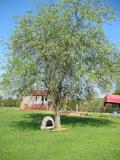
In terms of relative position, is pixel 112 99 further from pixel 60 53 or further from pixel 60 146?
pixel 60 146

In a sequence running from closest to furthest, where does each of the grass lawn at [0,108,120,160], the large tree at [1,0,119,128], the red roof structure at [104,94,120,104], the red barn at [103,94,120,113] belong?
1. the grass lawn at [0,108,120,160]
2. the large tree at [1,0,119,128]
3. the red barn at [103,94,120,113]
4. the red roof structure at [104,94,120,104]

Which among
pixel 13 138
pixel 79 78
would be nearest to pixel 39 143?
pixel 13 138

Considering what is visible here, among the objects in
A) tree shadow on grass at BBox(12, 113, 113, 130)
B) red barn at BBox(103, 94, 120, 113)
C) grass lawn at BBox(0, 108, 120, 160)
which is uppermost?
red barn at BBox(103, 94, 120, 113)

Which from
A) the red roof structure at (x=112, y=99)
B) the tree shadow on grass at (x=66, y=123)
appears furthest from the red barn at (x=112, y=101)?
the tree shadow on grass at (x=66, y=123)

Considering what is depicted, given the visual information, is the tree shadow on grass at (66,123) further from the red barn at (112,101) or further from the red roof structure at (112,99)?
the red roof structure at (112,99)

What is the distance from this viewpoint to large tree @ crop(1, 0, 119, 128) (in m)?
27.2

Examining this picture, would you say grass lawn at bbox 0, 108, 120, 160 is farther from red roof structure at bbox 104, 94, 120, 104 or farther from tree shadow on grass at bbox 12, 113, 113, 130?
red roof structure at bbox 104, 94, 120, 104

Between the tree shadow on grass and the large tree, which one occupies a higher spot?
the large tree

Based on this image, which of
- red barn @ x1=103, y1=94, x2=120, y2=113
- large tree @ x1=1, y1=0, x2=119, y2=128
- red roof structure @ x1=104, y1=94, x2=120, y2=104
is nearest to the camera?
large tree @ x1=1, y1=0, x2=119, y2=128

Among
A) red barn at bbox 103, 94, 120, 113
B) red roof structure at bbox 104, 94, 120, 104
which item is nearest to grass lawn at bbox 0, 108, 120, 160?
red barn at bbox 103, 94, 120, 113

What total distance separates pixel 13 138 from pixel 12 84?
6.78m

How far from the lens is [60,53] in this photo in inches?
1072

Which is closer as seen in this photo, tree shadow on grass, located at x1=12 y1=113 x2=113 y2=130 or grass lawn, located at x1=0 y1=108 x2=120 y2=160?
grass lawn, located at x1=0 y1=108 x2=120 y2=160

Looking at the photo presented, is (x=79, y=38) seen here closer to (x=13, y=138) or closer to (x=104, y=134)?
(x=104, y=134)
